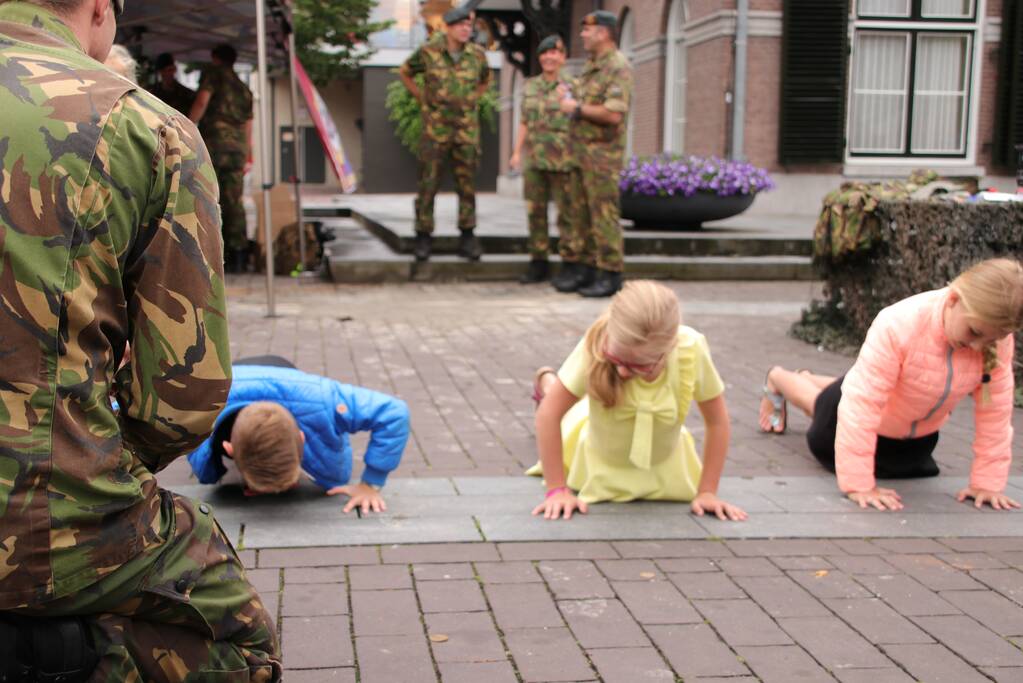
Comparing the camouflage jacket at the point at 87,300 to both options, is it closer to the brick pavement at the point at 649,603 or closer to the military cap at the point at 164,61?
the brick pavement at the point at 649,603

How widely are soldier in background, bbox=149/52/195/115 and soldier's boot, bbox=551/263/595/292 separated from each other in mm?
4123

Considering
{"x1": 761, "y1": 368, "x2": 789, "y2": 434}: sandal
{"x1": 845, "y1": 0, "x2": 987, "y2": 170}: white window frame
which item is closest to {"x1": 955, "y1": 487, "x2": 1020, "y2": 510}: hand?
{"x1": 761, "y1": 368, "x2": 789, "y2": 434}: sandal

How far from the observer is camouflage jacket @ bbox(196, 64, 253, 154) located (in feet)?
37.7

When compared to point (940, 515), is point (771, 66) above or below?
above

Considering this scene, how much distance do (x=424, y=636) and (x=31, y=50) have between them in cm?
208

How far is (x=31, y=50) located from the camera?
1.55 meters

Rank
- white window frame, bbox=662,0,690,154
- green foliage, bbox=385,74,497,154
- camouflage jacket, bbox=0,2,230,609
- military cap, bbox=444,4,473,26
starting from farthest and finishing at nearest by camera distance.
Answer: green foliage, bbox=385,74,497,154, white window frame, bbox=662,0,690,154, military cap, bbox=444,4,473,26, camouflage jacket, bbox=0,2,230,609

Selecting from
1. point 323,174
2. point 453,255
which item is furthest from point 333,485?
point 323,174

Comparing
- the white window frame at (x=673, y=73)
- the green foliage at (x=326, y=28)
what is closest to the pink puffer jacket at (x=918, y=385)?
the white window frame at (x=673, y=73)

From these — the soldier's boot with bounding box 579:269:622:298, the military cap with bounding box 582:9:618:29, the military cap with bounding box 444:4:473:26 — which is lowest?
the soldier's boot with bounding box 579:269:622:298

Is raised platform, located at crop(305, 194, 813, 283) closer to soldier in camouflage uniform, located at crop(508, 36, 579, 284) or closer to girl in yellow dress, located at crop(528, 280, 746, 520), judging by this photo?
soldier in camouflage uniform, located at crop(508, 36, 579, 284)

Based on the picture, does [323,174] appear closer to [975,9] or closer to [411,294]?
[975,9]

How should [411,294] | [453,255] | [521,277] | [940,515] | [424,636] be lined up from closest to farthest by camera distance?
[424,636] < [940,515] < [411,294] < [521,277] < [453,255]

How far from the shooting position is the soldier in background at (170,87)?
38.7 feet
